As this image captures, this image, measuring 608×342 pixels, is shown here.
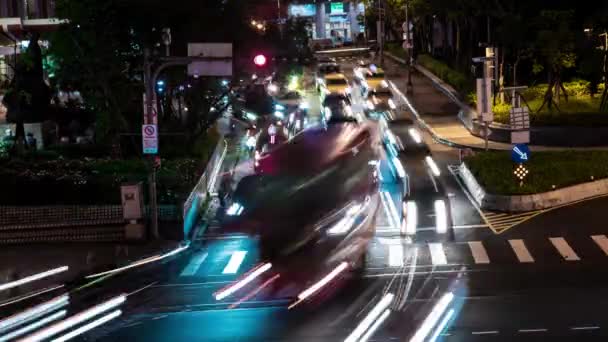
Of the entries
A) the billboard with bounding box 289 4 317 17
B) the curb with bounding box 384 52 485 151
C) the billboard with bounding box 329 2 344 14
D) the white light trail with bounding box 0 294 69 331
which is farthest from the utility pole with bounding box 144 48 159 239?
the billboard with bounding box 329 2 344 14

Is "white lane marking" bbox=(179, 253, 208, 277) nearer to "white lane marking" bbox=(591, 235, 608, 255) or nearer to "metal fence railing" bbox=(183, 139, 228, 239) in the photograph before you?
"metal fence railing" bbox=(183, 139, 228, 239)

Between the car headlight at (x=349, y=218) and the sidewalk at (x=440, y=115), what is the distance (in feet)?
40.0

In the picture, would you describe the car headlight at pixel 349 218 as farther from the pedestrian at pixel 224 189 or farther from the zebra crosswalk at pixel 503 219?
the pedestrian at pixel 224 189

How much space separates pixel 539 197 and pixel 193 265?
11399mm

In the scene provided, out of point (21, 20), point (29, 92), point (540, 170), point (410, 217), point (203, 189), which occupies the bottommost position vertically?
point (410, 217)

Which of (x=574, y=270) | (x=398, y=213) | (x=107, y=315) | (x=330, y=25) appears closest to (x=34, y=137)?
(x=398, y=213)

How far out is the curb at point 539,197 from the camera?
2772 centimetres

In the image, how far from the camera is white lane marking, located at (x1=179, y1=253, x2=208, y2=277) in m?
22.1

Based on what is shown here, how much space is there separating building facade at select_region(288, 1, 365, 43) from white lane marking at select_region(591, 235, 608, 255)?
122 m

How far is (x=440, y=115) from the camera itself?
49.4 meters

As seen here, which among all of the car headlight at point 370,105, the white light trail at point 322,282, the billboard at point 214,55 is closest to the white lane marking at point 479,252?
the white light trail at point 322,282

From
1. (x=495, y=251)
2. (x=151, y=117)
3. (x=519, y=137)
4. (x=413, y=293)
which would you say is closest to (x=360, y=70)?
(x=519, y=137)

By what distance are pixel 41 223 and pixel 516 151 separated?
49.5ft

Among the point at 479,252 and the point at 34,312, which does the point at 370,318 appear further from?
the point at 34,312
